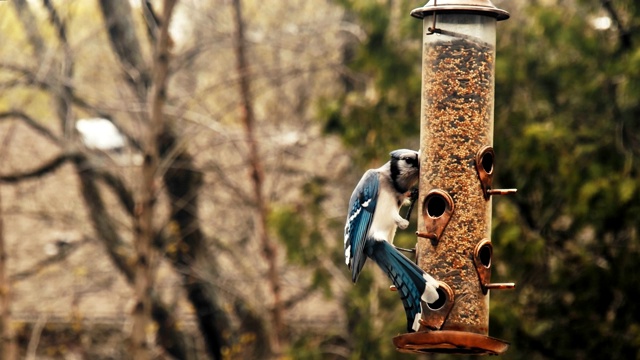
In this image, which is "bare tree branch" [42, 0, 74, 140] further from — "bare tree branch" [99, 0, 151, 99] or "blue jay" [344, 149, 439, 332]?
"blue jay" [344, 149, 439, 332]

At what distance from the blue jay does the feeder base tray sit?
0.10 metres

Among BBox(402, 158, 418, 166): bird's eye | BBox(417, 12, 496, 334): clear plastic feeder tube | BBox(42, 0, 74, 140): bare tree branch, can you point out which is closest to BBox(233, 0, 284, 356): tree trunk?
BBox(42, 0, 74, 140): bare tree branch

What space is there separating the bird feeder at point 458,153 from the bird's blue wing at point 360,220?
30 centimetres

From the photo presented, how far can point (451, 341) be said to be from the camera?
668 cm

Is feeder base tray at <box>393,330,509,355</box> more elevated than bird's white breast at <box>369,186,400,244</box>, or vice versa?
bird's white breast at <box>369,186,400,244</box>

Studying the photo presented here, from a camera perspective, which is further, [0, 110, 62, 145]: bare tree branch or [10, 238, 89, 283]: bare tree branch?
[10, 238, 89, 283]: bare tree branch

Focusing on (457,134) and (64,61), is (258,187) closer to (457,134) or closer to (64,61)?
(64,61)

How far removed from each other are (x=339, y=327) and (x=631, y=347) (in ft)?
18.7

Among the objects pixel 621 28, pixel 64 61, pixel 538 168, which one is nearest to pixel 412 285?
pixel 538 168

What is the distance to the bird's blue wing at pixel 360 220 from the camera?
23.4 ft

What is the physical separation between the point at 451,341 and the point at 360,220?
3.15ft

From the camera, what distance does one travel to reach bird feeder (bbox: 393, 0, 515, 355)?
276 inches

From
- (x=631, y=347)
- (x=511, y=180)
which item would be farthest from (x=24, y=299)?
(x=631, y=347)

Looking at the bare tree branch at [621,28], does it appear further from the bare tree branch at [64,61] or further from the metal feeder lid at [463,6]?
the metal feeder lid at [463,6]
